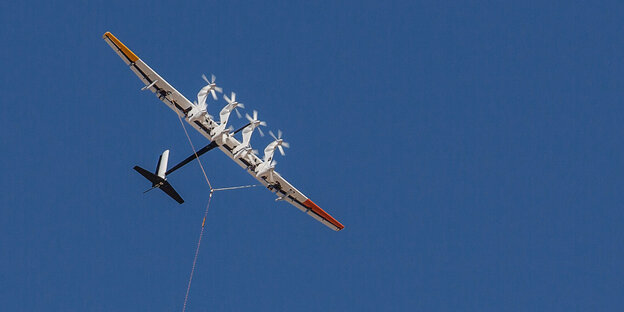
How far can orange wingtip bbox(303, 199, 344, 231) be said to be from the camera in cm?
6674

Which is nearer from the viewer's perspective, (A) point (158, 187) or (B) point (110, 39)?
(B) point (110, 39)

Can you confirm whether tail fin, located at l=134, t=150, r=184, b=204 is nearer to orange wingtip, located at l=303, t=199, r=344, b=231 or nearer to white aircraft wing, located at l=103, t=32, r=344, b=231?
white aircraft wing, located at l=103, t=32, r=344, b=231

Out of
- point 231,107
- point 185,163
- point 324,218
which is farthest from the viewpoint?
point 324,218

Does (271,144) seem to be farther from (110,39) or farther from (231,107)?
(110,39)

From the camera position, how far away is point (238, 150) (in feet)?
197

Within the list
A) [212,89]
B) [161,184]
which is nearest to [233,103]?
[212,89]

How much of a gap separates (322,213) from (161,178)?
14.2m

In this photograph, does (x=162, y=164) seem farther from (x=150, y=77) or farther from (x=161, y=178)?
(x=150, y=77)

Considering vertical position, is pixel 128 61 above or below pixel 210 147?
above

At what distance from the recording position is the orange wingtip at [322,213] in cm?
6674

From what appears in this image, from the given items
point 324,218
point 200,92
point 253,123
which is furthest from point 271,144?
point 324,218

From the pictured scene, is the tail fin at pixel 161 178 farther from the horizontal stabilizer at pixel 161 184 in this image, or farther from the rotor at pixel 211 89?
the rotor at pixel 211 89

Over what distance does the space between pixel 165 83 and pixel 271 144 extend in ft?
30.9

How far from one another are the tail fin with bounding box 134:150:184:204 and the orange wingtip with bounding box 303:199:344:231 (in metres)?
10.8
